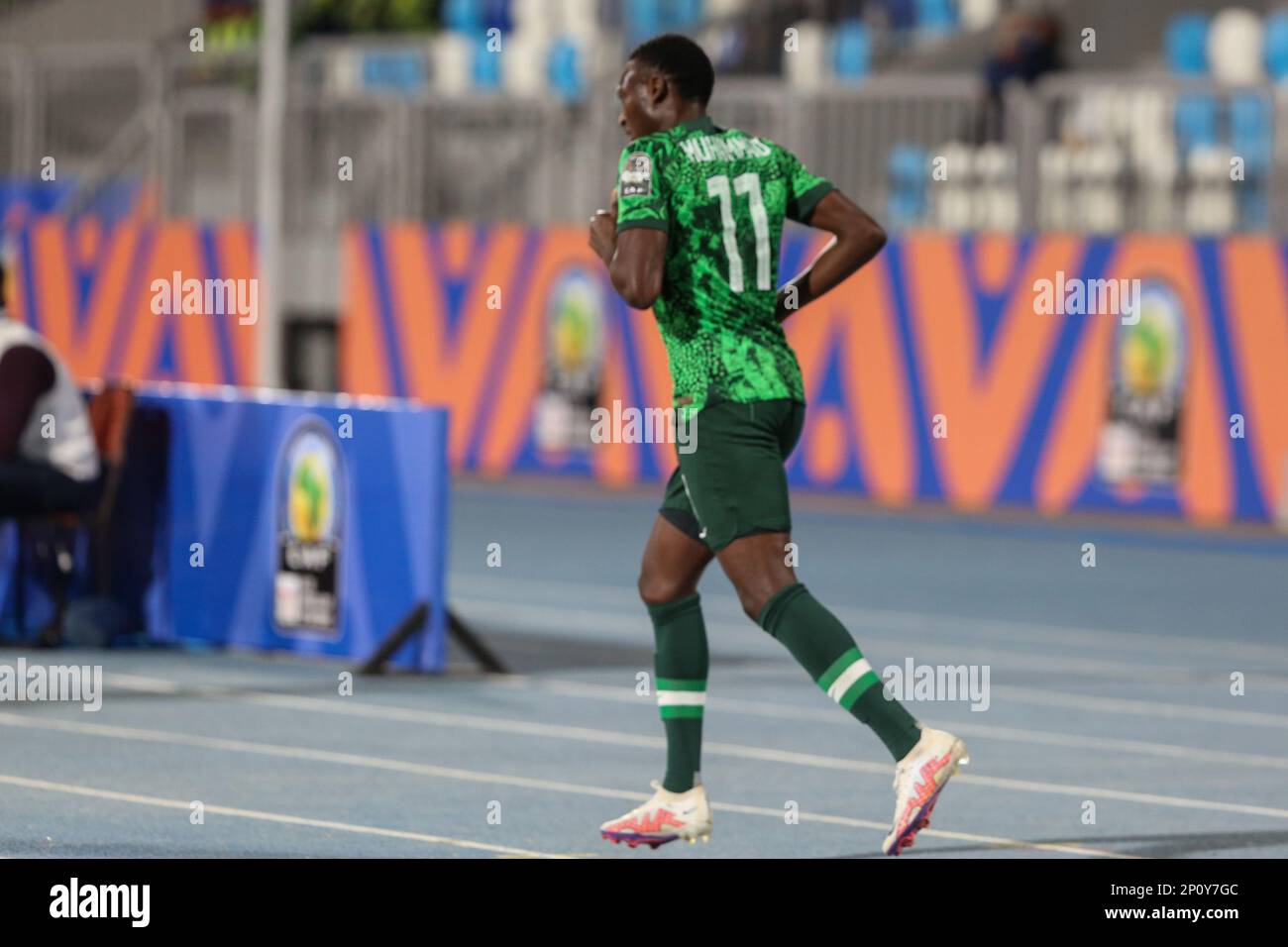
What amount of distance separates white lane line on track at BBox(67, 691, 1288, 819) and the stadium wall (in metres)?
11.0

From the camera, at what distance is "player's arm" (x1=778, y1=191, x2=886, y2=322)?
25.2ft

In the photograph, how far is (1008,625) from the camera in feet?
49.5

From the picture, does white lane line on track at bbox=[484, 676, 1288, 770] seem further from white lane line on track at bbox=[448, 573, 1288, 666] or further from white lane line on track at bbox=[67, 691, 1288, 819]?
white lane line on track at bbox=[448, 573, 1288, 666]

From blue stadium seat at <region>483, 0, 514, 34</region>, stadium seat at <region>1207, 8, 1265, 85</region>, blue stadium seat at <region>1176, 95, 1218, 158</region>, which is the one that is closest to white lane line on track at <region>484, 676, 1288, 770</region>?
blue stadium seat at <region>1176, 95, 1218, 158</region>

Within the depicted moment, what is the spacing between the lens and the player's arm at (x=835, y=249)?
7672 millimetres

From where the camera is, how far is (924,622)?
1515 centimetres

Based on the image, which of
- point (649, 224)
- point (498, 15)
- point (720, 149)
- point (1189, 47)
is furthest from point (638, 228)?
point (498, 15)

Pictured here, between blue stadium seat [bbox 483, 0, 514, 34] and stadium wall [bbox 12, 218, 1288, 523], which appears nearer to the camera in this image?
stadium wall [bbox 12, 218, 1288, 523]

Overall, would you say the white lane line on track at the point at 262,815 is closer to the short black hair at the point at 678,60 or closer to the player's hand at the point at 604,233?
the player's hand at the point at 604,233

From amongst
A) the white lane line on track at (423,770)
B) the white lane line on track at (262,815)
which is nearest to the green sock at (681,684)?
the white lane line on track at (262,815)

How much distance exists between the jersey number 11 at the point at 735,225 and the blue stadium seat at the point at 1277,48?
1589 centimetres

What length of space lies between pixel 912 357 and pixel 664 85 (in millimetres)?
14992

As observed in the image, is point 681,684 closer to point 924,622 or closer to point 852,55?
point 924,622
